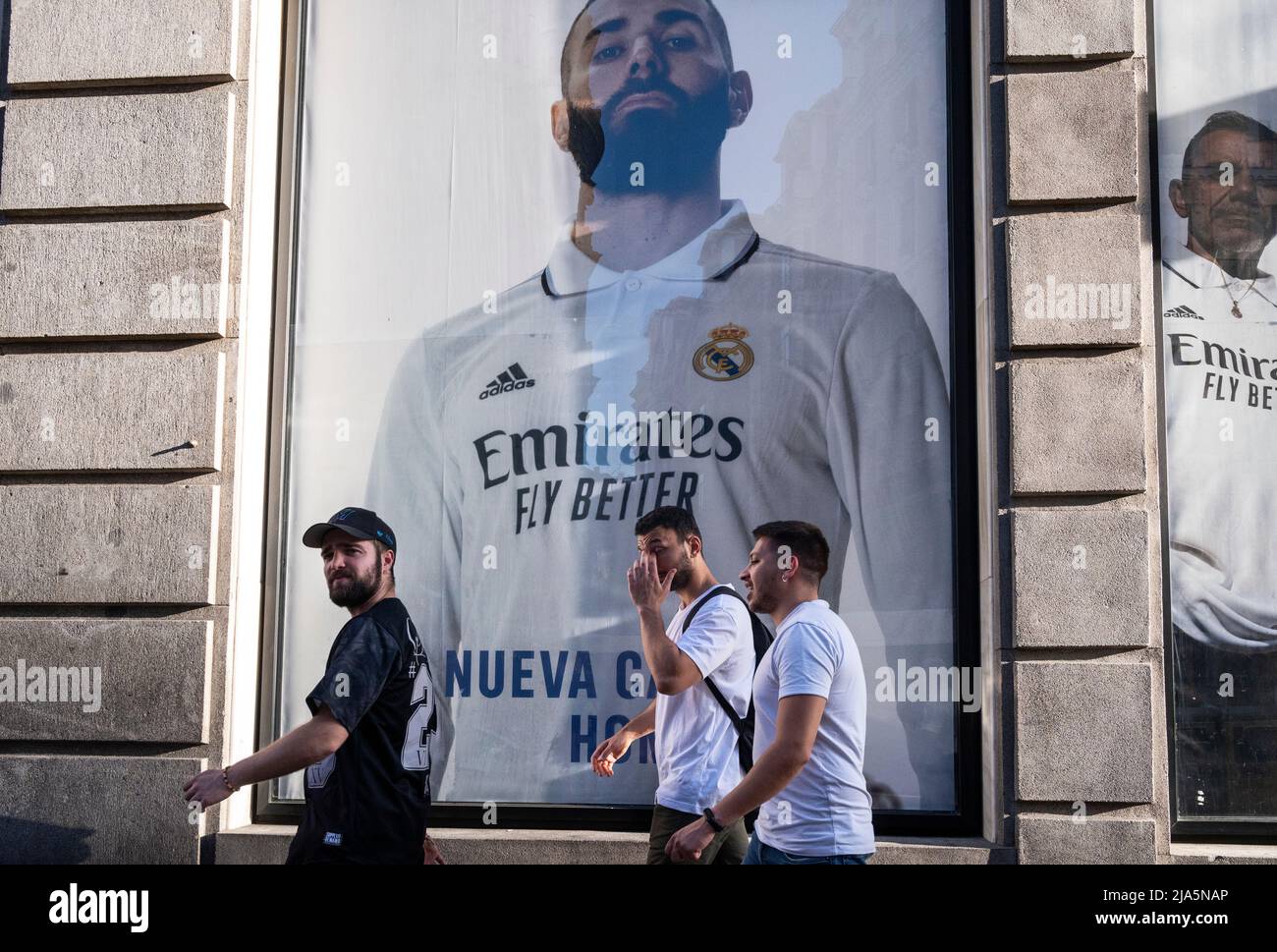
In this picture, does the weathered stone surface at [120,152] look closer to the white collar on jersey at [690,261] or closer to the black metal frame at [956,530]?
the black metal frame at [956,530]

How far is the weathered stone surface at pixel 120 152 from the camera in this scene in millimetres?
6672

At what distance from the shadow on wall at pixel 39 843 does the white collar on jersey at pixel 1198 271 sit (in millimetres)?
6247

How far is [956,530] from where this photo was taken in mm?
6457

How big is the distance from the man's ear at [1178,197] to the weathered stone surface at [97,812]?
19.0 ft

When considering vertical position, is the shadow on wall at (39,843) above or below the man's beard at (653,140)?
below

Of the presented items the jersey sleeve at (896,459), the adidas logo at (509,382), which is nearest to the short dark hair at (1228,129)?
the jersey sleeve at (896,459)

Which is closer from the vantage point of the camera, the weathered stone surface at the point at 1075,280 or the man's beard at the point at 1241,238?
the weathered stone surface at the point at 1075,280

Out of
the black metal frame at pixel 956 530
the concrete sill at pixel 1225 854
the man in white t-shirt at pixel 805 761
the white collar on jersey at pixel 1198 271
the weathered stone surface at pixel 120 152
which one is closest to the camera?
the man in white t-shirt at pixel 805 761

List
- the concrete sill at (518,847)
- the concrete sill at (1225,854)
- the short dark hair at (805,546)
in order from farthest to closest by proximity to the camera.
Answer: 1. the concrete sill at (518,847)
2. the concrete sill at (1225,854)
3. the short dark hair at (805,546)

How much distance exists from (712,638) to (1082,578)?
1.91 meters

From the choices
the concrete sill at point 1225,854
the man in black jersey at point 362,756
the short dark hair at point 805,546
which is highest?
the short dark hair at point 805,546

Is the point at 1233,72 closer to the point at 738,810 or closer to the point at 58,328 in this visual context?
the point at 738,810

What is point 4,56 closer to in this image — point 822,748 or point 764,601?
point 764,601
